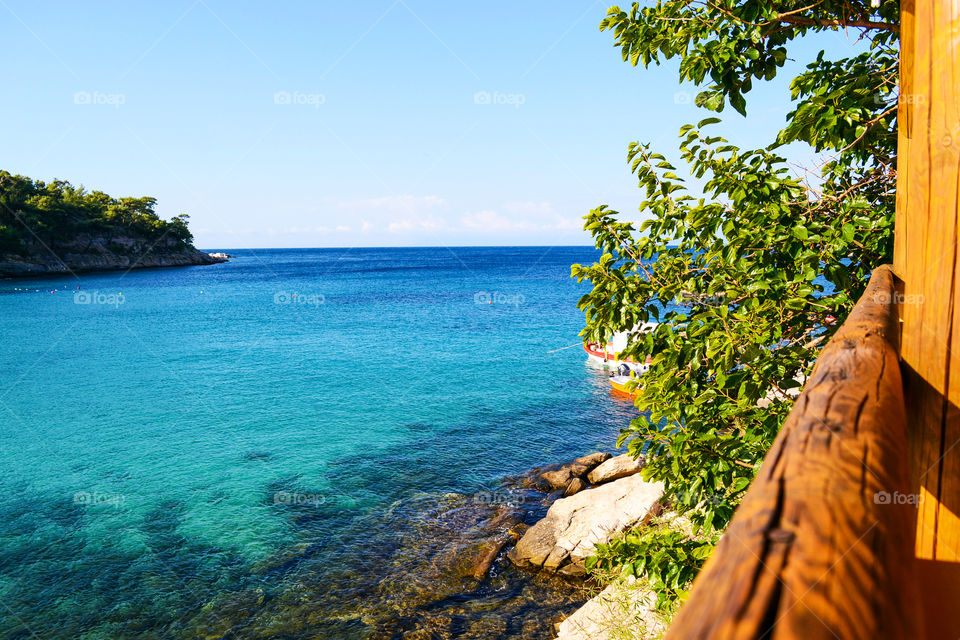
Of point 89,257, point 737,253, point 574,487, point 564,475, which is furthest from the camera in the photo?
point 89,257

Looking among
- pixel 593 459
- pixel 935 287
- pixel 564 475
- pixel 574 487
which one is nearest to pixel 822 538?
pixel 935 287

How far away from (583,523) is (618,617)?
3517 mm

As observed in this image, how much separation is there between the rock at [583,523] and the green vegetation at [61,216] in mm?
91243

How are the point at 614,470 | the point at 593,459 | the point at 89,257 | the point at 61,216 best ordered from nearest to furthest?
the point at 614,470 < the point at 593,459 < the point at 61,216 < the point at 89,257

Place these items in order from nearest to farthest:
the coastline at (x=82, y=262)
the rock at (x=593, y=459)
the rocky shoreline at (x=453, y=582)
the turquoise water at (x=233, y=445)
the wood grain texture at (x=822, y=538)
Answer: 1. the wood grain texture at (x=822, y=538)
2. the rocky shoreline at (x=453, y=582)
3. the turquoise water at (x=233, y=445)
4. the rock at (x=593, y=459)
5. the coastline at (x=82, y=262)

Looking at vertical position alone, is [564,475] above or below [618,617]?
below

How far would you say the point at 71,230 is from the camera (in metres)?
87.4

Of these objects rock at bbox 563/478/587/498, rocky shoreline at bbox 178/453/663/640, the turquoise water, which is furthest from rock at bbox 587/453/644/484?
the turquoise water

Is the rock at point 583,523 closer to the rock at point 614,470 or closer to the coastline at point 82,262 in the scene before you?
the rock at point 614,470

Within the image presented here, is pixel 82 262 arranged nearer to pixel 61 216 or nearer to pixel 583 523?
pixel 61 216

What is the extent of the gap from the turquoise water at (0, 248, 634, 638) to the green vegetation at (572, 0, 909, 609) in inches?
283

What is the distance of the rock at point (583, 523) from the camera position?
33.8 feet

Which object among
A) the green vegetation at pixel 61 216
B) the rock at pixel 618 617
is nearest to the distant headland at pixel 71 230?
the green vegetation at pixel 61 216

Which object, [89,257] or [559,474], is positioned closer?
[559,474]
